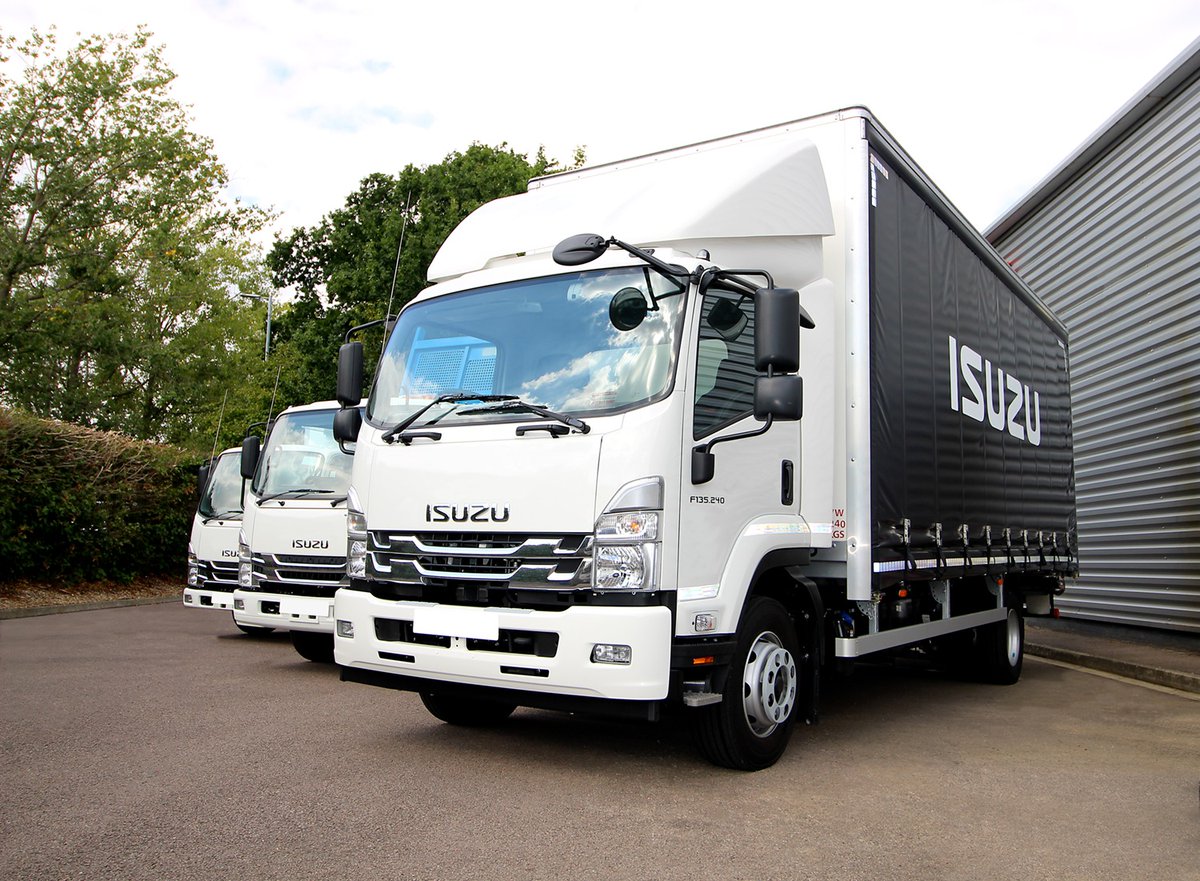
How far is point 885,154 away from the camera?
21.6 ft

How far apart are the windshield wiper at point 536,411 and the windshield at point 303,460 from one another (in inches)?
173

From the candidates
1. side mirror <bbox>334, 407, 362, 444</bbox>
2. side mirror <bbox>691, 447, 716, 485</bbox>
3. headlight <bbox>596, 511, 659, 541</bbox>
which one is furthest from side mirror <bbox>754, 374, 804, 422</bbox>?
side mirror <bbox>334, 407, 362, 444</bbox>

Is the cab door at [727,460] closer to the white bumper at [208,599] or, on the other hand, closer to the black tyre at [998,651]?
the black tyre at [998,651]

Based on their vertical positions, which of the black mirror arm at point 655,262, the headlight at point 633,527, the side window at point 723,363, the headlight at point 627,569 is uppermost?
the black mirror arm at point 655,262

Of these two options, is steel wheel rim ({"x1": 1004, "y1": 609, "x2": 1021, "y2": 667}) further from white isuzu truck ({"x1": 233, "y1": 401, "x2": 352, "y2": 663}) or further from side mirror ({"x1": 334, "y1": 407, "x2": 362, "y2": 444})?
side mirror ({"x1": 334, "y1": 407, "x2": 362, "y2": 444})

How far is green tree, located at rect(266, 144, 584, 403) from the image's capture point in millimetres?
25250

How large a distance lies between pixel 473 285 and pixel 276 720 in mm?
3114

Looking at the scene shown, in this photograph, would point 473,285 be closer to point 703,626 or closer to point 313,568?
point 703,626

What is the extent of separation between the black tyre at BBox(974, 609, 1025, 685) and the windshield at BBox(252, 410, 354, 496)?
589cm

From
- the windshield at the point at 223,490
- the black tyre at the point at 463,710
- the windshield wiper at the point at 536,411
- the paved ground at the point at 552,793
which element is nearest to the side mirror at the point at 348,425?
the windshield wiper at the point at 536,411

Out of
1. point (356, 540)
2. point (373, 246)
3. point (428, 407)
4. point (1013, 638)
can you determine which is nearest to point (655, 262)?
point (428, 407)

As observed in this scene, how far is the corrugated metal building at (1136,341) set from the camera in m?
12.4

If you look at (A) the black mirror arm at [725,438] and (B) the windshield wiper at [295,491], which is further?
(B) the windshield wiper at [295,491]

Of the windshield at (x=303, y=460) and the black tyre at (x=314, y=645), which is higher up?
the windshield at (x=303, y=460)
